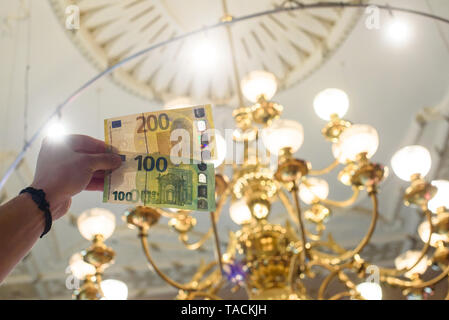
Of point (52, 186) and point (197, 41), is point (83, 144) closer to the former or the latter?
point (52, 186)

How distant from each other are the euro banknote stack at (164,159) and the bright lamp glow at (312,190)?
1.59 meters

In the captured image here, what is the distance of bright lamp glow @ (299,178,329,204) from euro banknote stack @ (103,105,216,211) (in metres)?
1.59

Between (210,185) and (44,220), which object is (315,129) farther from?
(44,220)

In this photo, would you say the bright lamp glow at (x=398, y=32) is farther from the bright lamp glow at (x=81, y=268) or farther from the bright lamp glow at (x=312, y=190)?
the bright lamp glow at (x=81, y=268)

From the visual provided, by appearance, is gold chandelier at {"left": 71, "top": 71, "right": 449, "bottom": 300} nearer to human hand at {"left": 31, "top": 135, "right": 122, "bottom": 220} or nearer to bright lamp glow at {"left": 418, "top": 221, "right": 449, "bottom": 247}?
bright lamp glow at {"left": 418, "top": 221, "right": 449, "bottom": 247}

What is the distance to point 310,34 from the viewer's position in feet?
10.3

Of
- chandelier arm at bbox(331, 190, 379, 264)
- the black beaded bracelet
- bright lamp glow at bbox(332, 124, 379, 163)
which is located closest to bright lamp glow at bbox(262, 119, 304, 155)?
bright lamp glow at bbox(332, 124, 379, 163)

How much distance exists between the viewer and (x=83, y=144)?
36.2 inches

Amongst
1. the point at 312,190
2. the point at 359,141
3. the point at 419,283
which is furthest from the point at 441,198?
the point at 312,190

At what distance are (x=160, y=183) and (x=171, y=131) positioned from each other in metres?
0.15

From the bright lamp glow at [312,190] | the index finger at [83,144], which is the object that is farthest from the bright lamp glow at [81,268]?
the bright lamp glow at [312,190]

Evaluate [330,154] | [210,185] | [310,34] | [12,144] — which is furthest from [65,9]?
[330,154]

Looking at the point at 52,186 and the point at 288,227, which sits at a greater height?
the point at 288,227
